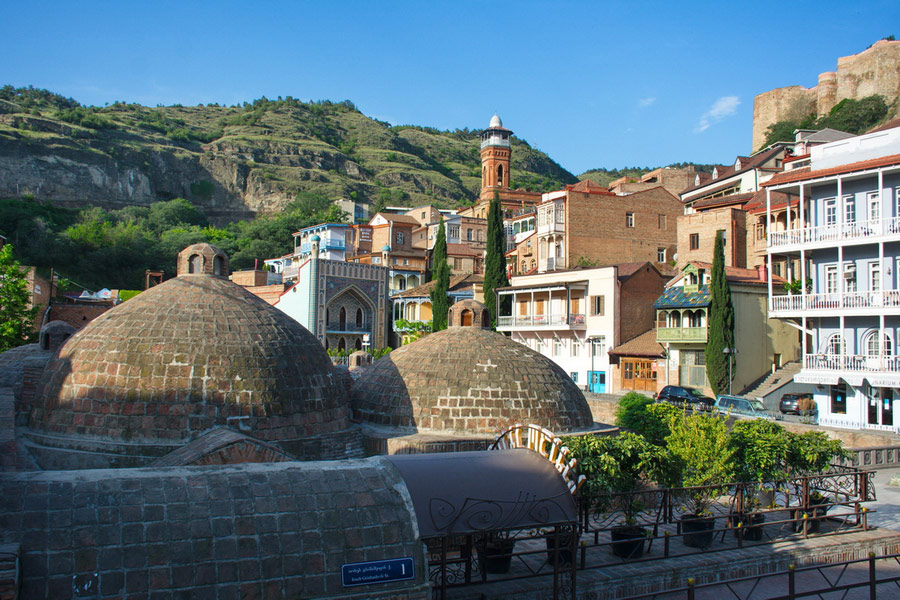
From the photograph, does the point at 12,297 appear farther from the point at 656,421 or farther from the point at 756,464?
the point at 756,464

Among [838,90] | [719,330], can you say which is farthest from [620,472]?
[838,90]

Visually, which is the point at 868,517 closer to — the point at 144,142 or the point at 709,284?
the point at 709,284

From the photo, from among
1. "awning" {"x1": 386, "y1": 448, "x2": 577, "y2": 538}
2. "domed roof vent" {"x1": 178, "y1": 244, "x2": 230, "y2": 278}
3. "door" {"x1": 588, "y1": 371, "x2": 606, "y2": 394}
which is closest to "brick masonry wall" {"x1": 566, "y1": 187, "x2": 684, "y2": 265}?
"door" {"x1": 588, "y1": 371, "x2": 606, "y2": 394}

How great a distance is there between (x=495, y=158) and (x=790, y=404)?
64.6 meters

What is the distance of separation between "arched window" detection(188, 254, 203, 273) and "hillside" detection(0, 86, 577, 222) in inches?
3506

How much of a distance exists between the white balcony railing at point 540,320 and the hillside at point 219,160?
6812cm

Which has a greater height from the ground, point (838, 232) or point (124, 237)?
point (124, 237)

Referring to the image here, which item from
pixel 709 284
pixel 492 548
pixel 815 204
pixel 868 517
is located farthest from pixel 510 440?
pixel 709 284

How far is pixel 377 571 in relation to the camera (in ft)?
27.2

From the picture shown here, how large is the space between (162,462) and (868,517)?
1572cm

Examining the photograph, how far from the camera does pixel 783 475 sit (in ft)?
46.6

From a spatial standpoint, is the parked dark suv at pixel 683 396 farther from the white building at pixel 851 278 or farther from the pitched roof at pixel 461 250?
the pitched roof at pixel 461 250

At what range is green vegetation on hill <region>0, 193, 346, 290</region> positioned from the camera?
7038cm

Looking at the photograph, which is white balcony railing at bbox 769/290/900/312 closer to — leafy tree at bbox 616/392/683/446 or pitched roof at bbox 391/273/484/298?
leafy tree at bbox 616/392/683/446
